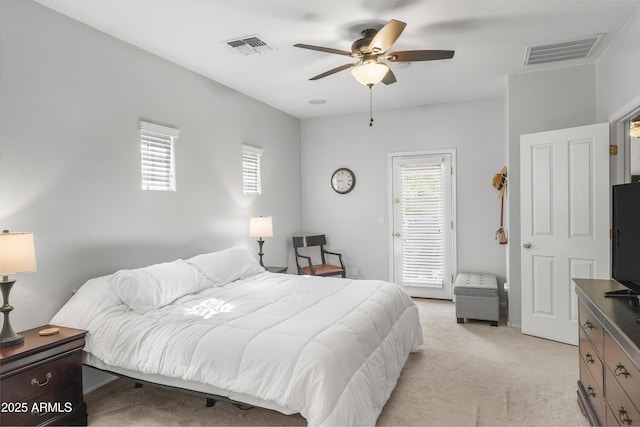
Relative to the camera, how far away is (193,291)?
333cm

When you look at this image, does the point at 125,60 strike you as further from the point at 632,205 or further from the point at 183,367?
the point at 632,205

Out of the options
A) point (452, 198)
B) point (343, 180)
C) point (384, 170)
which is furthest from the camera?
point (343, 180)

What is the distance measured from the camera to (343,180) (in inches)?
243

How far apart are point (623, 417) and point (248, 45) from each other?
355cm

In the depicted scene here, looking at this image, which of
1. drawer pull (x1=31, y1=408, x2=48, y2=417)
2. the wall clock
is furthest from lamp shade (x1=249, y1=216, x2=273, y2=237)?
drawer pull (x1=31, y1=408, x2=48, y2=417)

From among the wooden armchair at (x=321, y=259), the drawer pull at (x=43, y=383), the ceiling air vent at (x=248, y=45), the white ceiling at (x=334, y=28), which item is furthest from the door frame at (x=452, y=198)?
the drawer pull at (x=43, y=383)

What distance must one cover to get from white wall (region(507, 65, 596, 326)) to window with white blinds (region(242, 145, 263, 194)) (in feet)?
10.1

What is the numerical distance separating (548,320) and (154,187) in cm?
412

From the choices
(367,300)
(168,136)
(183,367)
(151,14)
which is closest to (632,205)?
(367,300)

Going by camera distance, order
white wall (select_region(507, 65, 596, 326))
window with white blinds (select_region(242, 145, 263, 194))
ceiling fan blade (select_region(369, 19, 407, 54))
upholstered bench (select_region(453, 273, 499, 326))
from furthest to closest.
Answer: window with white blinds (select_region(242, 145, 263, 194))
upholstered bench (select_region(453, 273, 499, 326))
white wall (select_region(507, 65, 596, 326))
ceiling fan blade (select_region(369, 19, 407, 54))

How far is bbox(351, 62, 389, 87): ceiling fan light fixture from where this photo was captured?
295 centimetres

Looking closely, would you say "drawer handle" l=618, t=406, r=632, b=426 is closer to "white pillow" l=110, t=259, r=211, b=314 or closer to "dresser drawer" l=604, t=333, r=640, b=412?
"dresser drawer" l=604, t=333, r=640, b=412

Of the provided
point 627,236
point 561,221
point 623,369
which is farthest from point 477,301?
point 623,369

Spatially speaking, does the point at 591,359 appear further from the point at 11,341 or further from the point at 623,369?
the point at 11,341
